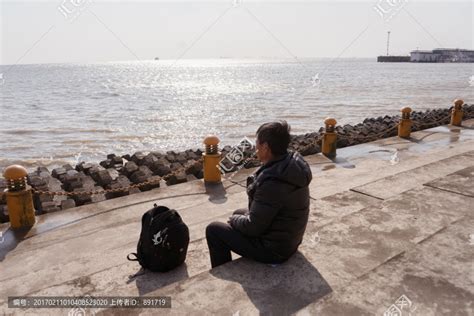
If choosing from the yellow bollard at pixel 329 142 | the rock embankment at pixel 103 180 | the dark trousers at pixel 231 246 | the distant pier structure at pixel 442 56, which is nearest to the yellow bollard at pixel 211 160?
the rock embankment at pixel 103 180

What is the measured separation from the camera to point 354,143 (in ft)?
37.2

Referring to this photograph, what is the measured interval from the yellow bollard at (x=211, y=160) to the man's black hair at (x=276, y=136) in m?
4.05

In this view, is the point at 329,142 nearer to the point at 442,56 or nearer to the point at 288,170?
the point at 288,170

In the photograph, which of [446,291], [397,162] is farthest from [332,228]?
[397,162]

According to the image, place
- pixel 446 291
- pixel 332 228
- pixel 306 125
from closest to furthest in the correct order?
pixel 446 291 → pixel 332 228 → pixel 306 125

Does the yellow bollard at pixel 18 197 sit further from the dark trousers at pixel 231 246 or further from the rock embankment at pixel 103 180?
the dark trousers at pixel 231 246

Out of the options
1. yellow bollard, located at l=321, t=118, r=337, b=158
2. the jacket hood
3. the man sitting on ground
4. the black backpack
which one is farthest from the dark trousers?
yellow bollard, located at l=321, t=118, r=337, b=158

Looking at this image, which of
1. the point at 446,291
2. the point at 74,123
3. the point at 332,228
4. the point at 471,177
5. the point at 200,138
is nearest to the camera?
the point at 446,291

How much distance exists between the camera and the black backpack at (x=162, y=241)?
12.4 feet

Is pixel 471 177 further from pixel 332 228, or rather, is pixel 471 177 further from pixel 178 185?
pixel 178 185

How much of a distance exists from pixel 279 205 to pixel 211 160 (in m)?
4.16

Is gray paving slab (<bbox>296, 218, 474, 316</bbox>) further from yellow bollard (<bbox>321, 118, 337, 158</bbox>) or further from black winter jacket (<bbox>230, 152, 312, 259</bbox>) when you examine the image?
yellow bollard (<bbox>321, 118, 337, 158</bbox>)

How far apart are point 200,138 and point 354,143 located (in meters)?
9.15

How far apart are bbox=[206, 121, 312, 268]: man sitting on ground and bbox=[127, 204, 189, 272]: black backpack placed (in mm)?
779
